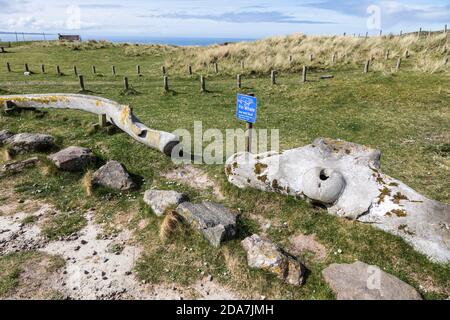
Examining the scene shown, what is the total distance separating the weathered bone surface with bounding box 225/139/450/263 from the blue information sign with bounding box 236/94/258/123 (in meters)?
1.36

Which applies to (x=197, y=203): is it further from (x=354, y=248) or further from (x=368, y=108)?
(x=368, y=108)

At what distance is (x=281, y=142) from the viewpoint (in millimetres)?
13227

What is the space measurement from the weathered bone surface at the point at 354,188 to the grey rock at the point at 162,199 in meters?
1.83

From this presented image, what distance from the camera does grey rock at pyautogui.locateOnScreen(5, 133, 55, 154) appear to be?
39.1 feet

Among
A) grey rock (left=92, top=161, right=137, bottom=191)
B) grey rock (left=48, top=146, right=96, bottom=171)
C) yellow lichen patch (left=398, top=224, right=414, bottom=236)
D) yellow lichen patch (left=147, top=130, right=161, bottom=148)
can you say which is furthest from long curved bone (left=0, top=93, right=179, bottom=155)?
yellow lichen patch (left=398, top=224, right=414, bottom=236)

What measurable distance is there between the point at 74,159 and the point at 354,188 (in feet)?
27.7

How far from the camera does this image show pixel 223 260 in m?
6.90

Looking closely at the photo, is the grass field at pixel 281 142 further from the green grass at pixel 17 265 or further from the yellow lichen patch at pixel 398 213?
the yellow lichen patch at pixel 398 213

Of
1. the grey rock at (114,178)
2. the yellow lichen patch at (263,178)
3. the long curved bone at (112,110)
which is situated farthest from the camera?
the long curved bone at (112,110)

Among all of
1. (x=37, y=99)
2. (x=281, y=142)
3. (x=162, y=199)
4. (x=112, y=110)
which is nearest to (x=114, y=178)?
(x=162, y=199)

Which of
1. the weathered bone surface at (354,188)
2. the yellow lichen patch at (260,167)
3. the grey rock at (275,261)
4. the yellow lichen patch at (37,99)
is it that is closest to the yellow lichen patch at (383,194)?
the weathered bone surface at (354,188)

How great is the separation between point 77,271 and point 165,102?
1498 centimetres

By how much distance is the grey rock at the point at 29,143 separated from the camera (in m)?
11.9
